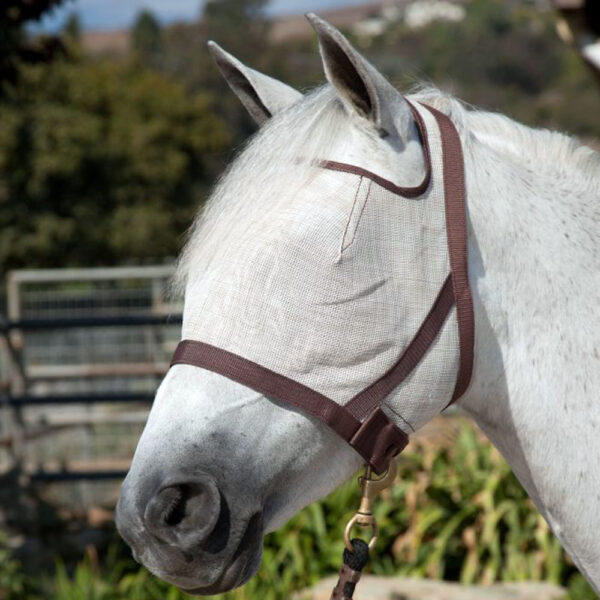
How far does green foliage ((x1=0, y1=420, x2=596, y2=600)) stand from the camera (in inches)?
166

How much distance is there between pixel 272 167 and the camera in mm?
1679

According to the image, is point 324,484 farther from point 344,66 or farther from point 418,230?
point 344,66

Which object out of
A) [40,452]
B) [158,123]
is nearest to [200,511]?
[40,452]

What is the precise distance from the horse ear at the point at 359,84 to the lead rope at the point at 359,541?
0.65m

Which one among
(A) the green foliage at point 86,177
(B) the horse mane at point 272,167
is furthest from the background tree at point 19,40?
(A) the green foliage at point 86,177

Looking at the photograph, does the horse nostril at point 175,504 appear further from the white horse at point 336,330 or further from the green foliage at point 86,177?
the green foliage at point 86,177

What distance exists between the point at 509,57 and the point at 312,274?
2436 inches

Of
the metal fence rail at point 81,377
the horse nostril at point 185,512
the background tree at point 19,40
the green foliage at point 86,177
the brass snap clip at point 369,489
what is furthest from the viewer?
the green foliage at point 86,177

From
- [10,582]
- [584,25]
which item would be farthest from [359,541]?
[584,25]

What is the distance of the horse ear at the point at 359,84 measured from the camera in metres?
1.53

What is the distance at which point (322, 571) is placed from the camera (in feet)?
14.2

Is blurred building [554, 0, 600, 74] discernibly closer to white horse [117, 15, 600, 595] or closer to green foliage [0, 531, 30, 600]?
white horse [117, 15, 600, 595]

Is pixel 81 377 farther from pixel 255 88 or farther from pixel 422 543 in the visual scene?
pixel 255 88

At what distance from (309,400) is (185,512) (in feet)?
0.94
